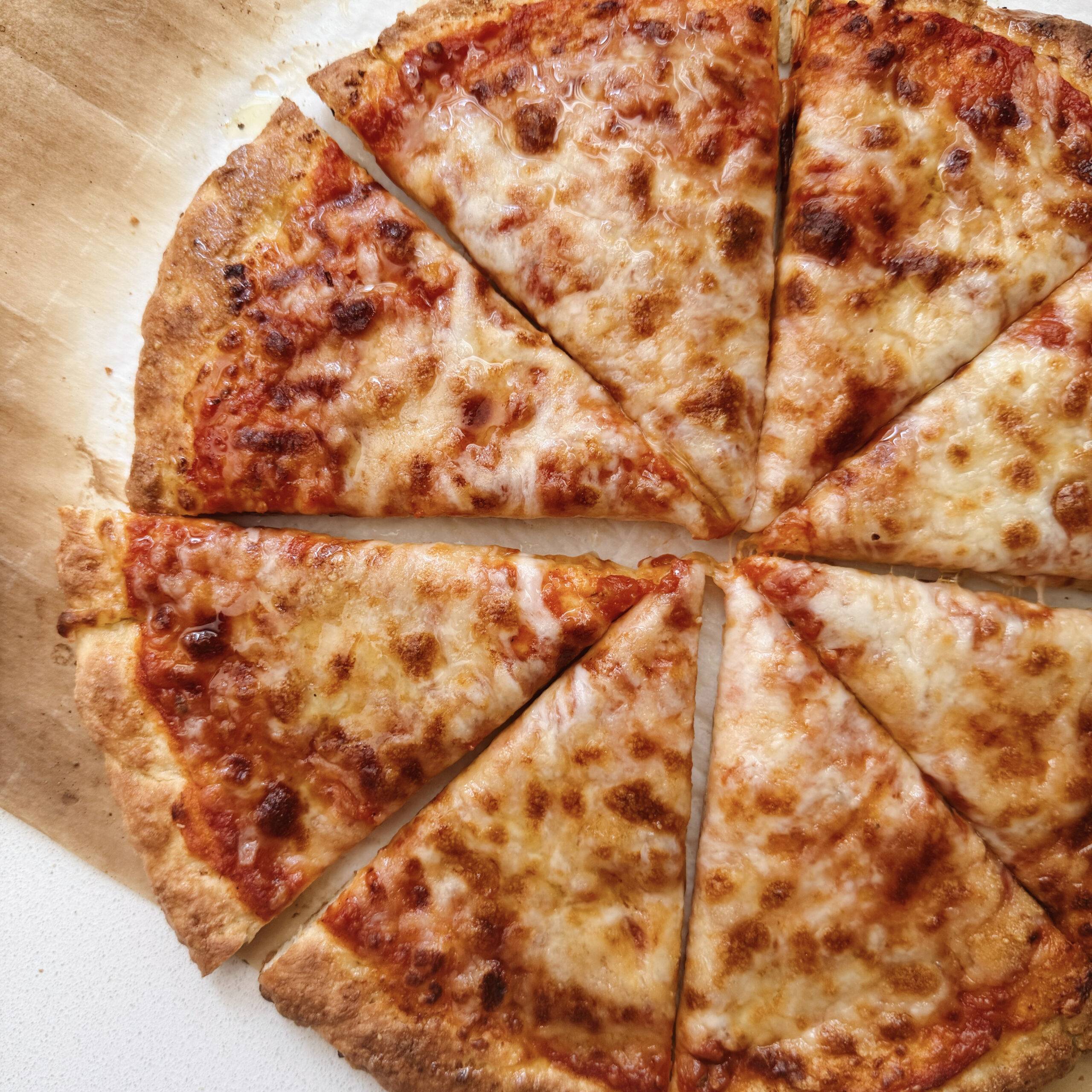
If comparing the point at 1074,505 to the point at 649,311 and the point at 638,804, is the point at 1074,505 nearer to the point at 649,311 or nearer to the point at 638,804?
the point at 649,311

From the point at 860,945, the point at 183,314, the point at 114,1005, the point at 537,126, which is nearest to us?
the point at 860,945

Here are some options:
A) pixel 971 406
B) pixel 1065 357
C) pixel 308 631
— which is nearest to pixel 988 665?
pixel 971 406

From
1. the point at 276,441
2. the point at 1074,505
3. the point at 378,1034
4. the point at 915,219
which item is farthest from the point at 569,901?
the point at 915,219

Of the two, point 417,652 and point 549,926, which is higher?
point 417,652

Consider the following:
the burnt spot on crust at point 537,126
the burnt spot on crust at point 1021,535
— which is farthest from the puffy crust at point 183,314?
the burnt spot on crust at point 1021,535

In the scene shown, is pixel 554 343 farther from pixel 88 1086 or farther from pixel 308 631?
pixel 88 1086

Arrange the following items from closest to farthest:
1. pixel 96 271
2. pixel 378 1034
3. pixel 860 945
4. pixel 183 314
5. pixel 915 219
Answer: pixel 860 945, pixel 378 1034, pixel 915 219, pixel 183 314, pixel 96 271
